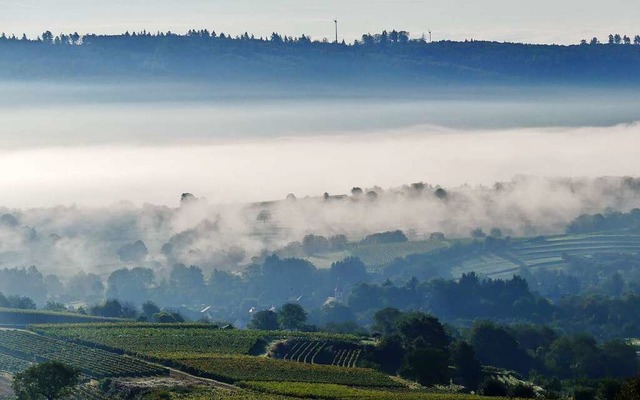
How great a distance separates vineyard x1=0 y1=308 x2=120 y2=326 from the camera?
86.6 metres

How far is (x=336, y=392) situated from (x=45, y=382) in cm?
1110

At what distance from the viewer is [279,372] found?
66000 mm

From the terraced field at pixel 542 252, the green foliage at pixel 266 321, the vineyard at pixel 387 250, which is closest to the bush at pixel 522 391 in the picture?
the green foliage at pixel 266 321

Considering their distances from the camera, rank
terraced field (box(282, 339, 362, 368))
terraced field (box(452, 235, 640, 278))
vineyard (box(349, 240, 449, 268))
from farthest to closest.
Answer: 1. vineyard (box(349, 240, 449, 268))
2. terraced field (box(452, 235, 640, 278))
3. terraced field (box(282, 339, 362, 368))

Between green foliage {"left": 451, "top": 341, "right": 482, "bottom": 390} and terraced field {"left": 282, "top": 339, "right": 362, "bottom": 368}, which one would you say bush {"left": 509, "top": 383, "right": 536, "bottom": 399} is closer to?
green foliage {"left": 451, "top": 341, "right": 482, "bottom": 390}

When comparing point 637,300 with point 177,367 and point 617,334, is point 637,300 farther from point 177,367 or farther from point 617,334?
point 177,367

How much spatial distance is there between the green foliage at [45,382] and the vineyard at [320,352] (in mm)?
14589

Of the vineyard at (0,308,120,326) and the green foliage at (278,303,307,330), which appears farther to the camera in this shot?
the green foliage at (278,303,307,330)

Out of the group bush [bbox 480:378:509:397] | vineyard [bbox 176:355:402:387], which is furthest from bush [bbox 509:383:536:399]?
vineyard [bbox 176:355:402:387]

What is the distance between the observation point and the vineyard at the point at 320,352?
7271 cm

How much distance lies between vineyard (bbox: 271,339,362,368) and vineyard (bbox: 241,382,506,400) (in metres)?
8.35

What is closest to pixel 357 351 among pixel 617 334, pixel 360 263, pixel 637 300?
pixel 617 334

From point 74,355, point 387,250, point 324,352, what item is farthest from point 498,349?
point 387,250

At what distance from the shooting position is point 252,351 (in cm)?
7462
